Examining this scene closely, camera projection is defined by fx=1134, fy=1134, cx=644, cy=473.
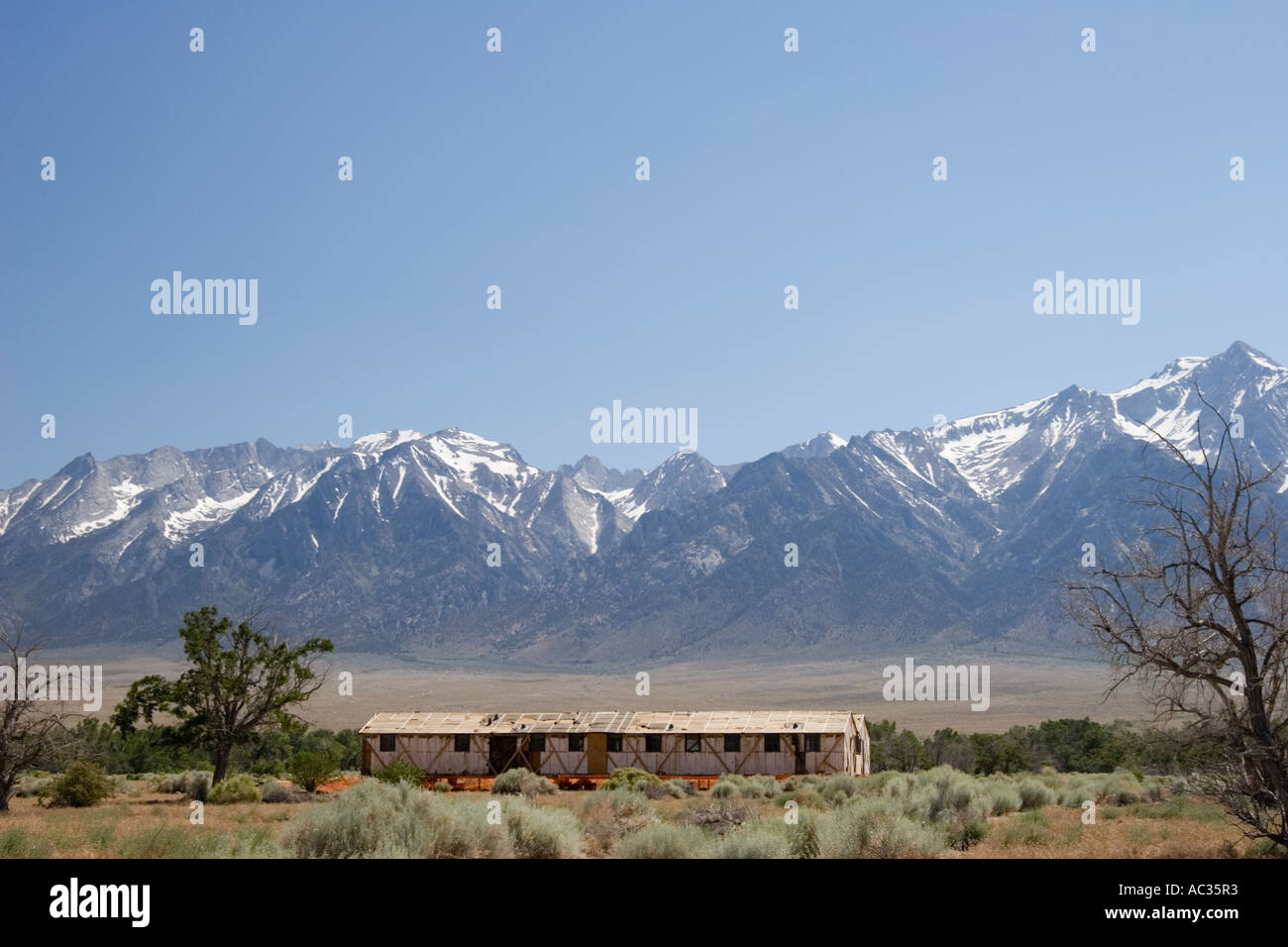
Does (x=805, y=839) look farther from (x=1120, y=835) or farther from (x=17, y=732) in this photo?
(x=17, y=732)

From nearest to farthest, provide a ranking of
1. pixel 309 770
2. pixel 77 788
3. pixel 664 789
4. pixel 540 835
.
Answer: pixel 540 835
pixel 77 788
pixel 309 770
pixel 664 789

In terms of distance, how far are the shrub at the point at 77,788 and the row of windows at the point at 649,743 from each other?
70.4 feet

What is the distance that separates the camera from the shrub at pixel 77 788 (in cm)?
2823

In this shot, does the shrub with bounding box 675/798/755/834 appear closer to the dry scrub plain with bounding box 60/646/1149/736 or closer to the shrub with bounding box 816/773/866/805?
the shrub with bounding box 816/773/866/805

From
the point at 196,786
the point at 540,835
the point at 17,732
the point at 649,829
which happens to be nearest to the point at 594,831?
the point at 649,829

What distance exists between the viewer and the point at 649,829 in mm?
16281

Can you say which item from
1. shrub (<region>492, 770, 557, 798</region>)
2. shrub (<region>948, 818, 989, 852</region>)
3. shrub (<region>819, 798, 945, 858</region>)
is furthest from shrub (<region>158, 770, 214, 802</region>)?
shrub (<region>819, 798, 945, 858</region>)

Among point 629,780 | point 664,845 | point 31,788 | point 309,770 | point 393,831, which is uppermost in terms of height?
point 393,831

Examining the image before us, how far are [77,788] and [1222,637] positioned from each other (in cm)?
2593

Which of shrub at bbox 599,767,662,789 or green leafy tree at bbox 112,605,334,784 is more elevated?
green leafy tree at bbox 112,605,334,784

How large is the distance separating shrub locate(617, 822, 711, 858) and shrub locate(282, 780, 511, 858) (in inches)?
66.1

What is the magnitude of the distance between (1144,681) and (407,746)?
38.5 m

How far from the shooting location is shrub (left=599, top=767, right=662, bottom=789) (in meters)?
37.0
